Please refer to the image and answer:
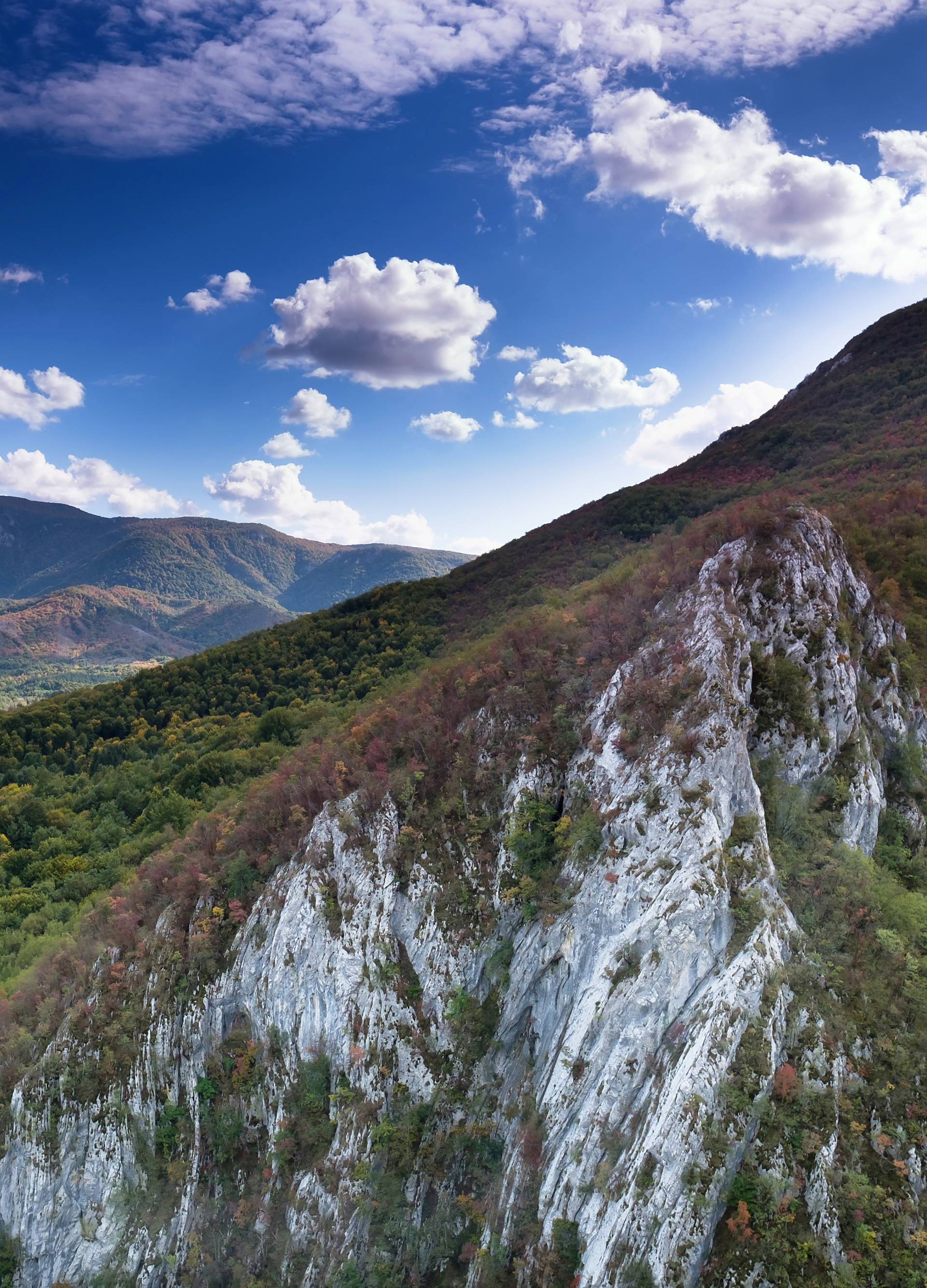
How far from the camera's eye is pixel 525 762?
2202 centimetres

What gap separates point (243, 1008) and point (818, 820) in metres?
23.5

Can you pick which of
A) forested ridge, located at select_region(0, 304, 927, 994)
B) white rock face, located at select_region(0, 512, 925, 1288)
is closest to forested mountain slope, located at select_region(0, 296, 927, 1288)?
white rock face, located at select_region(0, 512, 925, 1288)

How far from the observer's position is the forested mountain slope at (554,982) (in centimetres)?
1378

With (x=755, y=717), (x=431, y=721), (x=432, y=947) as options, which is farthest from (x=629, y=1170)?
(x=431, y=721)

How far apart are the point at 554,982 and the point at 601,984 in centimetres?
212

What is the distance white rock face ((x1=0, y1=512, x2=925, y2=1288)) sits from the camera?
47.0ft

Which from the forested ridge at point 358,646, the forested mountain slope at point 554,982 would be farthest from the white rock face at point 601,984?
the forested ridge at point 358,646

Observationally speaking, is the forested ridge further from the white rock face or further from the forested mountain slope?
the white rock face

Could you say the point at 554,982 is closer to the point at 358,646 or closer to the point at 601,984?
the point at 601,984

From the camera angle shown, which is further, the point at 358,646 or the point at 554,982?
the point at 358,646

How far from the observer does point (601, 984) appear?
16.6 metres

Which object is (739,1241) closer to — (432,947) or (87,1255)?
(432,947)

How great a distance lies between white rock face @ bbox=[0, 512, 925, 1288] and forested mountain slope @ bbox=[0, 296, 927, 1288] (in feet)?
0.31

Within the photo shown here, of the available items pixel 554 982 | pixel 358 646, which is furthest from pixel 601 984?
pixel 358 646
